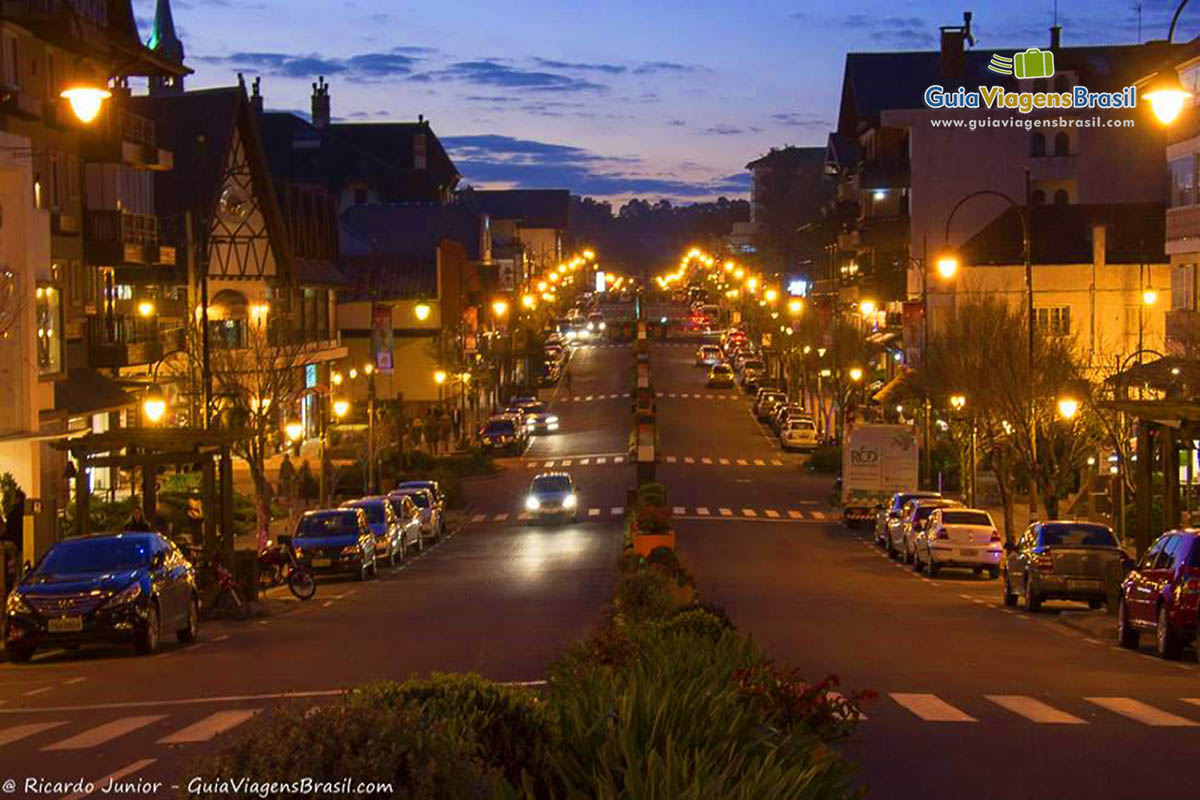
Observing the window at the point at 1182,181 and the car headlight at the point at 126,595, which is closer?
the car headlight at the point at 126,595

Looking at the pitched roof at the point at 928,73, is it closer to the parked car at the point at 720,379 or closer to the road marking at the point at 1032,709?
the parked car at the point at 720,379

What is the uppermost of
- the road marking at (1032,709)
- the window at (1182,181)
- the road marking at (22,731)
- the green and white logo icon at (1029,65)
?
the green and white logo icon at (1029,65)

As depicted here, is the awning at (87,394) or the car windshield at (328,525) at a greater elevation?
the awning at (87,394)

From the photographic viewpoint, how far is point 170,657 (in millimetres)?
24766

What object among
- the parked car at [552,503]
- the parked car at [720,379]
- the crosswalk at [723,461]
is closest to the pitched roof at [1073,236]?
the crosswalk at [723,461]

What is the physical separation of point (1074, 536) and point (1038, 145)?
57278 millimetres

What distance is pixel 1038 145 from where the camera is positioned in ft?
283

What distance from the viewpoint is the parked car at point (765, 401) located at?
316 feet

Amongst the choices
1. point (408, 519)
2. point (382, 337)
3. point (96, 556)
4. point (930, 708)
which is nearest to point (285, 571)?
point (408, 519)

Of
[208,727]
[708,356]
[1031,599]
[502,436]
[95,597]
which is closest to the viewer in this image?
[208,727]

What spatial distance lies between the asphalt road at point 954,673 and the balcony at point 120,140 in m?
17.5

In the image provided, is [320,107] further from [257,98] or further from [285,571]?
[285,571]

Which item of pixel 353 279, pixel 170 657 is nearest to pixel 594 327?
pixel 353 279

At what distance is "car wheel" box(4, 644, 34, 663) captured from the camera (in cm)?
2414
